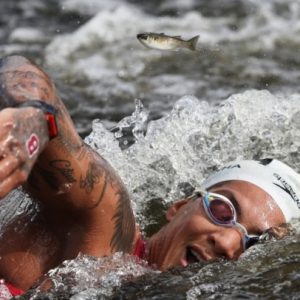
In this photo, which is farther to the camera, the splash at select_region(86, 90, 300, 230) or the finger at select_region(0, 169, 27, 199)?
the splash at select_region(86, 90, 300, 230)

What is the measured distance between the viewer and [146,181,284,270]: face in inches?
160

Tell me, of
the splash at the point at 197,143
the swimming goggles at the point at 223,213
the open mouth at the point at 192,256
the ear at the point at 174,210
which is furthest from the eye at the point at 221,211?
the splash at the point at 197,143

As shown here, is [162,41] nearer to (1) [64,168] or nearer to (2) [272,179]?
(2) [272,179]

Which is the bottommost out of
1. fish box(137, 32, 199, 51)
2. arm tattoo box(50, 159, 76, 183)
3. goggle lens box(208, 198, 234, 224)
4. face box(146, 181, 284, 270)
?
face box(146, 181, 284, 270)

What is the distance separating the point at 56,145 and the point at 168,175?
2.53 m

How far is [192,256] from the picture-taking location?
409cm

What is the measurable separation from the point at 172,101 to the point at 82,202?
4.22 metres

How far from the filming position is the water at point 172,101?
409 cm

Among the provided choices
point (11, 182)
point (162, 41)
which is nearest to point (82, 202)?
point (11, 182)

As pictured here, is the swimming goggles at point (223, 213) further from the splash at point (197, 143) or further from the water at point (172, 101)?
the splash at point (197, 143)

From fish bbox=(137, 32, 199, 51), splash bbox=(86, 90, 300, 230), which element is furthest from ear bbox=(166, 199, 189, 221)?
fish bbox=(137, 32, 199, 51)

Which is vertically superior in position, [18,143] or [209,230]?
[18,143]

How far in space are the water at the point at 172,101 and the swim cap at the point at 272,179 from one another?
16 cm

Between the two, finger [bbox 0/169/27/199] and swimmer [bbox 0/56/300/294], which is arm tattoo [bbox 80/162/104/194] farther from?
finger [bbox 0/169/27/199]
